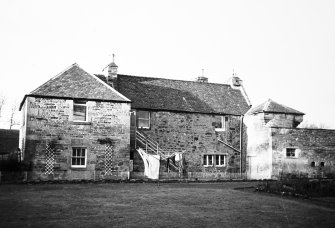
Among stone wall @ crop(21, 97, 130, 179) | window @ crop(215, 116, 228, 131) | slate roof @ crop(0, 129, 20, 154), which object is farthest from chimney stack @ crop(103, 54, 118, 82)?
slate roof @ crop(0, 129, 20, 154)

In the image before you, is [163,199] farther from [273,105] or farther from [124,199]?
[273,105]

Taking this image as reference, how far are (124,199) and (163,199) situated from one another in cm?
155

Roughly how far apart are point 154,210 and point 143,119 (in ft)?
60.6

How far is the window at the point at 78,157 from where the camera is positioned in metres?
26.8

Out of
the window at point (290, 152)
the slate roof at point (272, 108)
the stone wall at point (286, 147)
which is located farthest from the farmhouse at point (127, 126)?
the window at point (290, 152)

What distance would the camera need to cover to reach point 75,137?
26.9 metres

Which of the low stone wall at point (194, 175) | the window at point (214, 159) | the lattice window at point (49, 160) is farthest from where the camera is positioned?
the window at point (214, 159)

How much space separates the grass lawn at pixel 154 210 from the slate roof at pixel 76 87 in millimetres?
11376

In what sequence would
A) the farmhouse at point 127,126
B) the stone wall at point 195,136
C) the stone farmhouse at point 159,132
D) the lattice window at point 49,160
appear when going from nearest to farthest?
1. the lattice window at point 49,160
2. the farmhouse at point 127,126
3. the stone farmhouse at point 159,132
4. the stone wall at point 195,136

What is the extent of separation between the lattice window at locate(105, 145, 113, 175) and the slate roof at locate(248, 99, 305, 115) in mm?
13039

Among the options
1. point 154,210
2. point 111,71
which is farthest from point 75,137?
point 154,210

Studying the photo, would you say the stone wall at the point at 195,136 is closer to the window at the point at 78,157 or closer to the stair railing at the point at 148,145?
the stair railing at the point at 148,145

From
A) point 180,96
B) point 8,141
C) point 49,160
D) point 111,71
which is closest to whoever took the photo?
point 49,160

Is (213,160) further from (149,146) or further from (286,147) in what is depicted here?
(286,147)
